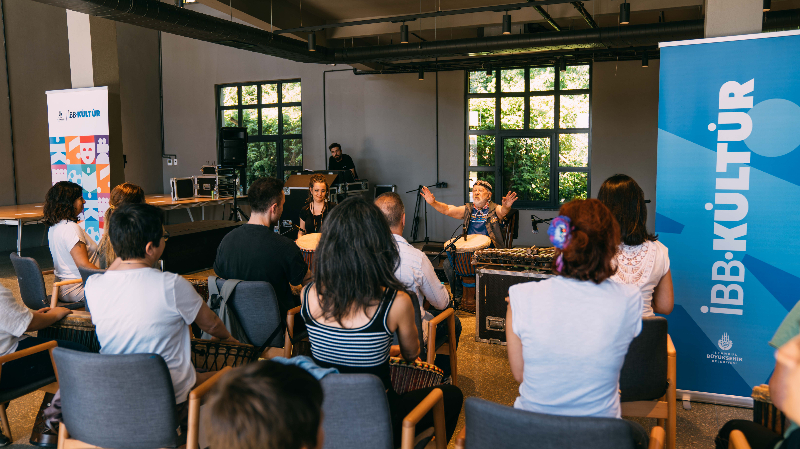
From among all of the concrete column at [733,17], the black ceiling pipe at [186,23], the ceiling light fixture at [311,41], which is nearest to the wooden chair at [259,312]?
the concrete column at [733,17]

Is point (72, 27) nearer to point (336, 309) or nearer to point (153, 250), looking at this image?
point (153, 250)

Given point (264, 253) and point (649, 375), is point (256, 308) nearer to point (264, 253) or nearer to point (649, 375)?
point (264, 253)

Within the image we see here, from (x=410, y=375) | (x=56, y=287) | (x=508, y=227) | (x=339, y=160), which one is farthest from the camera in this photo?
(x=339, y=160)

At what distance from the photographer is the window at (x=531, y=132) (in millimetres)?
10016

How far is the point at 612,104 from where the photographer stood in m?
9.70

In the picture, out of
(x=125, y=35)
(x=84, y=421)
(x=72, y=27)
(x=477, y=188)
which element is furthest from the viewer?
(x=125, y=35)

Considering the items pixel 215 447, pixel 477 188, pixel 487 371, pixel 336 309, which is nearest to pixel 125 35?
pixel 477 188

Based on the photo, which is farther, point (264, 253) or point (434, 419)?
point (264, 253)

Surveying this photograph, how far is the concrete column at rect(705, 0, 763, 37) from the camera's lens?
3.12 m

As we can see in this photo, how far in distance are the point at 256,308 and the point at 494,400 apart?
5.25 feet

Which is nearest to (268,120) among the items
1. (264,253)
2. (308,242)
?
(308,242)

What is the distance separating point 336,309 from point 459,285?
403 centimetres

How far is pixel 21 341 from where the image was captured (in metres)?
2.77

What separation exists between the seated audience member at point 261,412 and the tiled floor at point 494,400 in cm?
214
